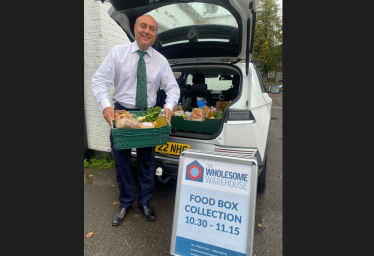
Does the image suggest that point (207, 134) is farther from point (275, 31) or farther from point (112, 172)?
point (275, 31)

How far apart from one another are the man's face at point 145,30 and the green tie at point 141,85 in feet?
0.38

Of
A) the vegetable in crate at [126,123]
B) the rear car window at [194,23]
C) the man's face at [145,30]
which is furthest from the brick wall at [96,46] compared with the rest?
the vegetable in crate at [126,123]

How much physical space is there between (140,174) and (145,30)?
1.53 meters

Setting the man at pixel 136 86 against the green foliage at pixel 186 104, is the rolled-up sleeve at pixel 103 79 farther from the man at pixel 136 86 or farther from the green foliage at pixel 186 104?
the green foliage at pixel 186 104

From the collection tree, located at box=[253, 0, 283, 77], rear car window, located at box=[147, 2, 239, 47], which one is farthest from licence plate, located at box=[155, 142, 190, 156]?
tree, located at box=[253, 0, 283, 77]

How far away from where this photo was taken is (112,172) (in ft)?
12.4

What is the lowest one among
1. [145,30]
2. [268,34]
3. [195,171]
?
[195,171]

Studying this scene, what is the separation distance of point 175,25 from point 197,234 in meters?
2.46

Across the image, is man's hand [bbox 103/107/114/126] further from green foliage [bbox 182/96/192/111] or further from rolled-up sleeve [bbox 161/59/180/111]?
green foliage [bbox 182/96/192/111]

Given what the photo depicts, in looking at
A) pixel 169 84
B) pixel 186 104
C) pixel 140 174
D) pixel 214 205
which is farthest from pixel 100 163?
pixel 214 205

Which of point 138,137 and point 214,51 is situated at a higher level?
point 214,51

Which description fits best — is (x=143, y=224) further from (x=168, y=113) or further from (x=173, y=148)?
(x=168, y=113)

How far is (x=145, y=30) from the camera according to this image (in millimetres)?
2287

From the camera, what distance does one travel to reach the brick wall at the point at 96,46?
11.6 ft
